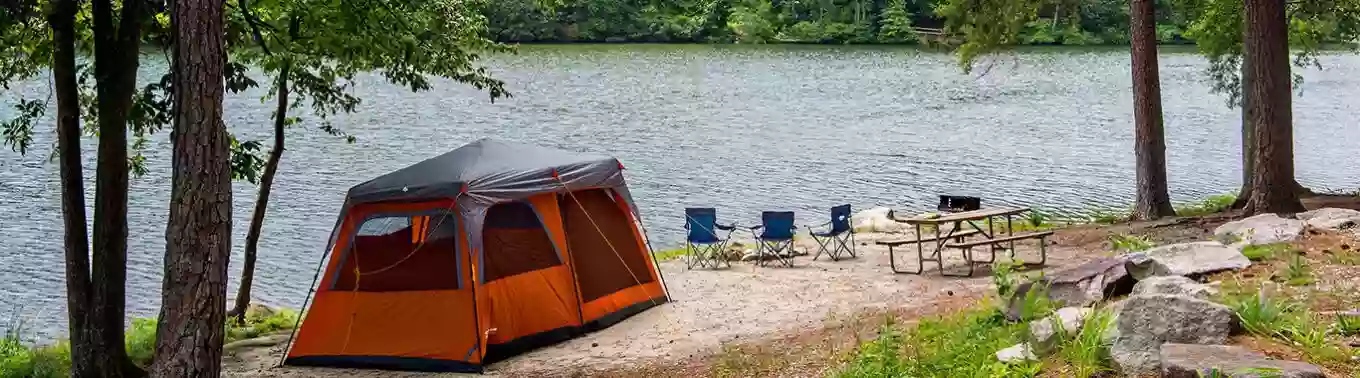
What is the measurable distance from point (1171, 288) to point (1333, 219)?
3.78 meters

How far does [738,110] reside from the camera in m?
39.5

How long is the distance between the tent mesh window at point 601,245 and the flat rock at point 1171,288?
5.15 m

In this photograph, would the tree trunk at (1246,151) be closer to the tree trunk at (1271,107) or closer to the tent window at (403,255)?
the tree trunk at (1271,107)

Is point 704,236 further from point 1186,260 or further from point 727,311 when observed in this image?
point 1186,260

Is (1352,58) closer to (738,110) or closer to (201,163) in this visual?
(738,110)

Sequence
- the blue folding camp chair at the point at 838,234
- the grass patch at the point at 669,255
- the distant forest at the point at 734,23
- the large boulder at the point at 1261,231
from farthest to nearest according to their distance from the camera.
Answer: the distant forest at the point at 734,23
the grass patch at the point at 669,255
the blue folding camp chair at the point at 838,234
the large boulder at the point at 1261,231

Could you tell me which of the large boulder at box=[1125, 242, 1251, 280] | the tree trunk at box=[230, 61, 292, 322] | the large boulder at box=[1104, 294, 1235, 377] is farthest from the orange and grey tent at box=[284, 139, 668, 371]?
the large boulder at box=[1104, 294, 1235, 377]

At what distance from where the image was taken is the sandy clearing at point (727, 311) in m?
8.85

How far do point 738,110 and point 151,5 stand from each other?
31984 millimetres

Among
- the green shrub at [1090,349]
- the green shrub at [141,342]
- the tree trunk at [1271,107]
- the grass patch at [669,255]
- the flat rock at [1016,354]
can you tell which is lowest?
the green shrub at [141,342]

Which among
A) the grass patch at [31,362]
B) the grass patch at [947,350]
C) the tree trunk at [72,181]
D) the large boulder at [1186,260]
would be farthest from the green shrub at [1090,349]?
the grass patch at [31,362]

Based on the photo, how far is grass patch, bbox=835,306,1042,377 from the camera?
18.2 feet

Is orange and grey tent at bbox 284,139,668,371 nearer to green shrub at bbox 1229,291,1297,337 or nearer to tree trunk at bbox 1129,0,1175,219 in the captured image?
green shrub at bbox 1229,291,1297,337

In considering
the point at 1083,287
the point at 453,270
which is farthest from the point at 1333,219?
the point at 453,270
